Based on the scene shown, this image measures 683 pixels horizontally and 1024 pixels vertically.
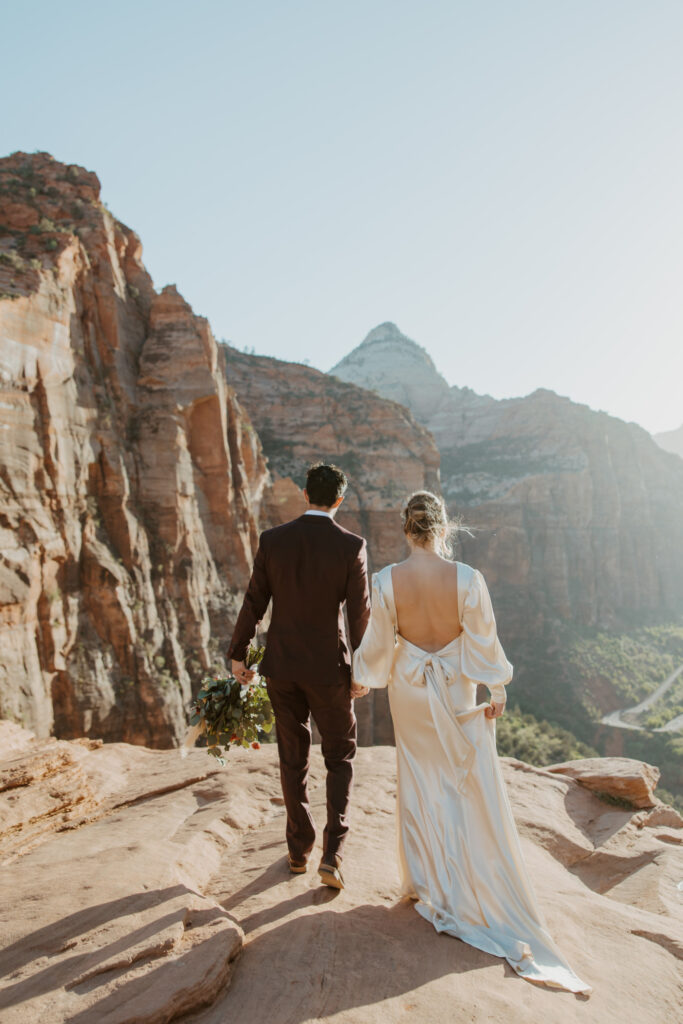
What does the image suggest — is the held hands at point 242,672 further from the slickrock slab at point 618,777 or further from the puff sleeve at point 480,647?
the slickrock slab at point 618,777

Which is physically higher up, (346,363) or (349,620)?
(346,363)

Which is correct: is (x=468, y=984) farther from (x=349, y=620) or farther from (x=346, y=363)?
(x=346, y=363)

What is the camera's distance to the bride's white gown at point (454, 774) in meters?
2.92

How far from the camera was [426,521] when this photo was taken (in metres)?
3.38

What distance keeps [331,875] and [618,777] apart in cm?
456

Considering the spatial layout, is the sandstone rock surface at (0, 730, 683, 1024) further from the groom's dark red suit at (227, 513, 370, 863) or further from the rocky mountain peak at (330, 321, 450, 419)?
the rocky mountain peak at (330, 321, 450, 419)

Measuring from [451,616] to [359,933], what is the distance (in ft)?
5.18

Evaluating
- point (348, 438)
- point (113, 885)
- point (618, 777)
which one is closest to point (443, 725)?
point (113, 885)

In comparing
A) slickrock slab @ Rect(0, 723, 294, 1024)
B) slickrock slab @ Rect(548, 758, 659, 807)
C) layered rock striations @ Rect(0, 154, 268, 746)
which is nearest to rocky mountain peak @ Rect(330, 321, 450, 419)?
layered rock striations @ Rect(0, 154, 268, 746)

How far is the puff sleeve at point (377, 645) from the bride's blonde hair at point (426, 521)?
0.40 metres

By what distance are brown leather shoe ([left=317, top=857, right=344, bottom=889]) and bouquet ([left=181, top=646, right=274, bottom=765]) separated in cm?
87

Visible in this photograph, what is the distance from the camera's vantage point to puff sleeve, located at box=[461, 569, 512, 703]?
3234 millimetres

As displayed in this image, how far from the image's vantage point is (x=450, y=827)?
3098 mm

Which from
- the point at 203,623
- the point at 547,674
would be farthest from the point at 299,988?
the point at 547,674
